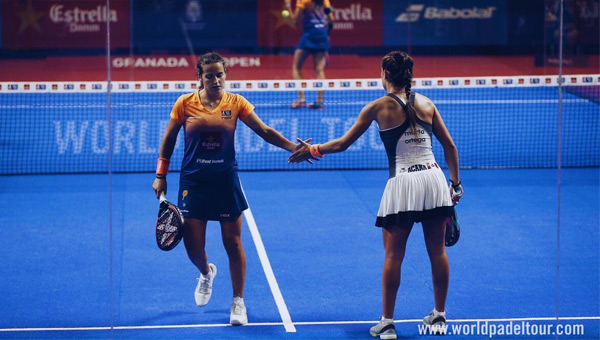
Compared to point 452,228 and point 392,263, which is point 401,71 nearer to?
point 452,228

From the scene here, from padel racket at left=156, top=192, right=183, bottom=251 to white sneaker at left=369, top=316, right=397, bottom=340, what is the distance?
1481 mm

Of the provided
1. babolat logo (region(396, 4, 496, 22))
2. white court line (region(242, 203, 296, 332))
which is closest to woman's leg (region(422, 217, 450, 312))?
white court line (region(242, 203, 296, 332))

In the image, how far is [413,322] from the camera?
6594 mm

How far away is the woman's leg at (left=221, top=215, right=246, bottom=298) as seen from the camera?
6.58 metres

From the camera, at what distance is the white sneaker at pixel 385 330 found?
6195 millimetres

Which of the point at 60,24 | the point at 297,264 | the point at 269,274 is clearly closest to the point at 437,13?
the point at 60,24

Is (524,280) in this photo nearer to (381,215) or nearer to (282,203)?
(381,215)

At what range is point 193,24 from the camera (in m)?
18.9

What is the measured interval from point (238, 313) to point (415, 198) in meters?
1.54

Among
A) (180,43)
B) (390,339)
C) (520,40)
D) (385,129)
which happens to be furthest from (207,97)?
(520,40)

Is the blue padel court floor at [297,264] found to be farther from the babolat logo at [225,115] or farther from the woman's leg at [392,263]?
the babolat logo at [225,115]

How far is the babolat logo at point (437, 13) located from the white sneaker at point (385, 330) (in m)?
13.0

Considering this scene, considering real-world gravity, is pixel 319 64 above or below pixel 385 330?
above

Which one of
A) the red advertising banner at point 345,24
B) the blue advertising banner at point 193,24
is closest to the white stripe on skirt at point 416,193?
the red advertising banner at point 345,24
